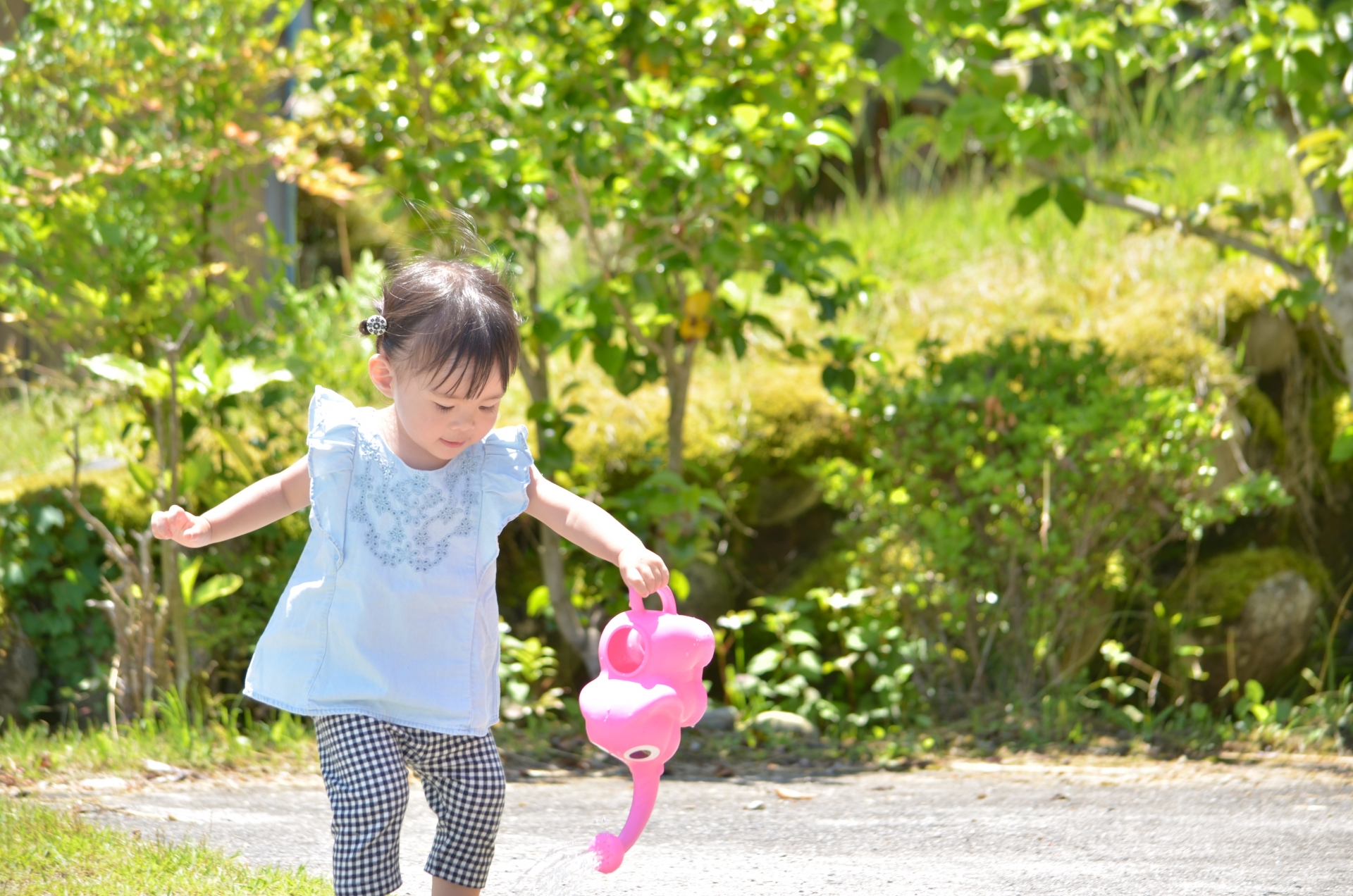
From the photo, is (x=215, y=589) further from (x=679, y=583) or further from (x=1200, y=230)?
(x=1200, y=230)

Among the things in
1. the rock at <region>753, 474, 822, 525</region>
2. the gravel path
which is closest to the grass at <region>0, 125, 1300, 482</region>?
the rock at <region>753, 474, 822, 525</region>

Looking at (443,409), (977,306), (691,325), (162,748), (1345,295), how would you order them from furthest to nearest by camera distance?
(977,306), (1345,295), (691,325), (162,748), (443,409)

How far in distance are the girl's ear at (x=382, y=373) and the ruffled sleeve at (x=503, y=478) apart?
209 millimetres

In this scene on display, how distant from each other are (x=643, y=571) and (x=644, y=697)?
220mm

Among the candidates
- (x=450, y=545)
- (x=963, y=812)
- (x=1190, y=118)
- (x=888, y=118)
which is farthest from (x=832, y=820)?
(x=888, y=118)

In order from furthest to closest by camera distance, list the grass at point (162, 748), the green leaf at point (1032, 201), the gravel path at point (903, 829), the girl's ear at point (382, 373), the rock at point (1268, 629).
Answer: the rock at point (1268, 629) → the green leaf at point (1032, 201) → the grass at point (162, 748) → the gravel path at point (903, 829) → the girl's ear at point (382, 373)

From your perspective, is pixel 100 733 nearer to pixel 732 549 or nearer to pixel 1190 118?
pixel 732 549

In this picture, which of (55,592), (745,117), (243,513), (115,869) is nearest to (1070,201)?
(745,117)

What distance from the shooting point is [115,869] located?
2.57 metres

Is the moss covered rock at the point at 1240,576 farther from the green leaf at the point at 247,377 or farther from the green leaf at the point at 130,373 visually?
the green leaf at the point at 130,373

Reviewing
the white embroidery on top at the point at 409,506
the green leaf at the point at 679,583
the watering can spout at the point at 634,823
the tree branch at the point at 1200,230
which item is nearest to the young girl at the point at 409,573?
the white embroidery on top at the point at 409,506

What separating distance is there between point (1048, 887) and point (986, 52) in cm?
292

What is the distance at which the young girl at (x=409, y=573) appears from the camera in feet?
7.36

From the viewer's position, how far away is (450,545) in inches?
92.7
